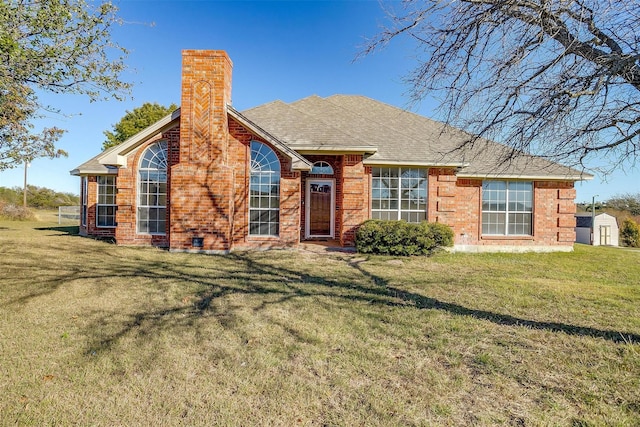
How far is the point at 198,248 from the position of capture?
1070 centimetres

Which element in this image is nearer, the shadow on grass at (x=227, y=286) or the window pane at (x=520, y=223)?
the shadow on grass at (x=227, y=286)

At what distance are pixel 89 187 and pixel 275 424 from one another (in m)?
16.8

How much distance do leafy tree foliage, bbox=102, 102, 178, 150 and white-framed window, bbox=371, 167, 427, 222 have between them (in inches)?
1078

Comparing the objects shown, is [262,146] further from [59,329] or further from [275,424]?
[275,424]

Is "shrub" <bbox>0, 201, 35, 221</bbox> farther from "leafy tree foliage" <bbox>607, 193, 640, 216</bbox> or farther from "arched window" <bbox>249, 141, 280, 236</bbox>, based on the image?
"leafy tree foliage" <bbox>607, 193, 640, 216</bbox>

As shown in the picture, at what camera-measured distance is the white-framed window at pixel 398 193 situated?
12.4m

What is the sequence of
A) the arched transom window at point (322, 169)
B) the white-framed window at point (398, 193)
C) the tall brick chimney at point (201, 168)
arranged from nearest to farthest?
the tall brick chimney at point (201, 168)
the white-framed window at point (398, 193)
the arched transom window at point (322, 169)

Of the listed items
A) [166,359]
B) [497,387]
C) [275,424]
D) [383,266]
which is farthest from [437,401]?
[383,266]

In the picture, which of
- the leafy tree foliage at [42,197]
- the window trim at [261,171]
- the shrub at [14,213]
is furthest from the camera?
the leafy tree foliage at [42,197]

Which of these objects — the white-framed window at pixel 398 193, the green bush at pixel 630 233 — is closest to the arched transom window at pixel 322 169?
the white-framed window at pixel 398 193

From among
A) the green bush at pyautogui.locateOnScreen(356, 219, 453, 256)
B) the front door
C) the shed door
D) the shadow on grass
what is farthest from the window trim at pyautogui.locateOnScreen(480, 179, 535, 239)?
the shed door

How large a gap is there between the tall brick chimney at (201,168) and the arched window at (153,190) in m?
1.24

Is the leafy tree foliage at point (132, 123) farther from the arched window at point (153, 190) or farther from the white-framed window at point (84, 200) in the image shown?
the arched window at point (153, 190)

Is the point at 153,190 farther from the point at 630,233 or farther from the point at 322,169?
the point at 630,233
